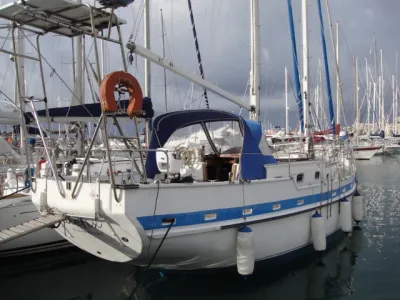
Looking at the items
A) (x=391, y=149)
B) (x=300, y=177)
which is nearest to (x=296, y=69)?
(x=300, y=177)

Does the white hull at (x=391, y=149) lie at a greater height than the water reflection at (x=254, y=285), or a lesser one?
greater

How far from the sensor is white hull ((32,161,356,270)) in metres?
6.66

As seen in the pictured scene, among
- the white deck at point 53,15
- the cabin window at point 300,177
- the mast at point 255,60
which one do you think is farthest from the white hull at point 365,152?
the white deck at point 53,15

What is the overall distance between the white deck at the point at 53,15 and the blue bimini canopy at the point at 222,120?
107 inches

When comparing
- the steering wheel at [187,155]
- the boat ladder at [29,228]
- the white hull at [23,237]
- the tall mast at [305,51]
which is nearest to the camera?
the boat ladder at [29,228]

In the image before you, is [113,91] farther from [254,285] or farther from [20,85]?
[254,285]

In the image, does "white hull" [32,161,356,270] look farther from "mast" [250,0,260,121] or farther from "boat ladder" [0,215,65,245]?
"mast" [250,0,260,121]

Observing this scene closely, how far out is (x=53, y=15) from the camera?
7.28m

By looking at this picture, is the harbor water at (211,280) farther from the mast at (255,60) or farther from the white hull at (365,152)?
the white hull at (365,152)

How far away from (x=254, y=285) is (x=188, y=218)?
8.12 ft

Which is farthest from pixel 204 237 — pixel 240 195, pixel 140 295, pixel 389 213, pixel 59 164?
pixel 389 213

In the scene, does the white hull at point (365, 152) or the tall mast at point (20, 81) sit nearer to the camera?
the tall mast at point (20, 81)

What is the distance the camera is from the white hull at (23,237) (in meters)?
10.2

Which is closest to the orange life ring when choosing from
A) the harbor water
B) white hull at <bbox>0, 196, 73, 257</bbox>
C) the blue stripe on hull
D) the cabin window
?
the blue stripe on hull
